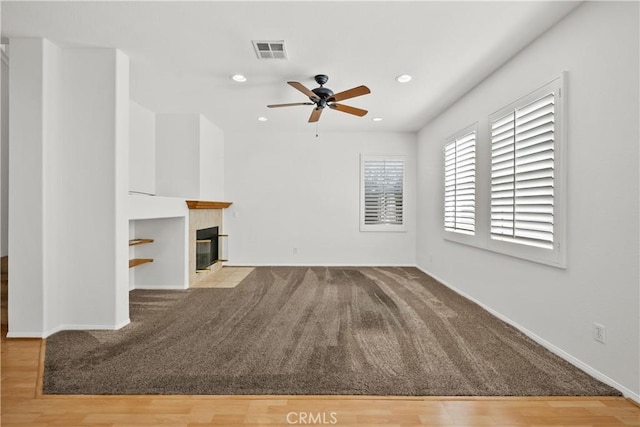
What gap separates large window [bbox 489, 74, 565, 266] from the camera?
2.46 m

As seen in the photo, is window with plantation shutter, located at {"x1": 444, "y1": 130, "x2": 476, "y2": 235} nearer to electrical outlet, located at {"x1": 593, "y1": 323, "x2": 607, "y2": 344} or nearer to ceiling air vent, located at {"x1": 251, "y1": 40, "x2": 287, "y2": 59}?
electrical outlet, located at {"x1": 593, "y1": 323, "x2": 607, "y2": 344}

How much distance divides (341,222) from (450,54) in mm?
3735

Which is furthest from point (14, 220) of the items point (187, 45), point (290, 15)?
point (290, 15)

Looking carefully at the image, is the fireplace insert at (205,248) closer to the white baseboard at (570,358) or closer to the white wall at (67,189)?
the white wall at (67,189)

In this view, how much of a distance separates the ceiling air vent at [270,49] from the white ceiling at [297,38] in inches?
2.4

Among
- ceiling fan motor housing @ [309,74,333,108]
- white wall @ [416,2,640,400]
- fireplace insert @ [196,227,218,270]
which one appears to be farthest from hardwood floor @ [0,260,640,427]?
fireplace insert @ [196,227,218,270]

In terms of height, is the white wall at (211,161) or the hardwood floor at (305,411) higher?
the white wall at (211,161)

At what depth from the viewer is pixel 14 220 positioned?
278 centimetres

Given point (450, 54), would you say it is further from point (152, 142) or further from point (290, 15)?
point (152, 142)

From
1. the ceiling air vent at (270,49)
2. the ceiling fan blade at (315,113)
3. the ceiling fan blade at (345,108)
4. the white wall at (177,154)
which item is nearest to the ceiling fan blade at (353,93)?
the ceiling fan blade at (345,108)

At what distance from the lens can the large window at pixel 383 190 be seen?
6219 millimetres

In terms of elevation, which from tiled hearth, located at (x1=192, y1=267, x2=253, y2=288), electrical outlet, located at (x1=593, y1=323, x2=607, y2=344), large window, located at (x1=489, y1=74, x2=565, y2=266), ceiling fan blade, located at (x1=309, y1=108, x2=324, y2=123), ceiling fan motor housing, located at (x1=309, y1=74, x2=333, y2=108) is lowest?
tiled hearth, located at (x1=192, y1=267, x2=253, y2=288)

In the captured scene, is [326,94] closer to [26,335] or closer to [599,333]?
[599,333]

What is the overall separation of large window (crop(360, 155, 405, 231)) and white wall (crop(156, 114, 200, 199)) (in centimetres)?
313
